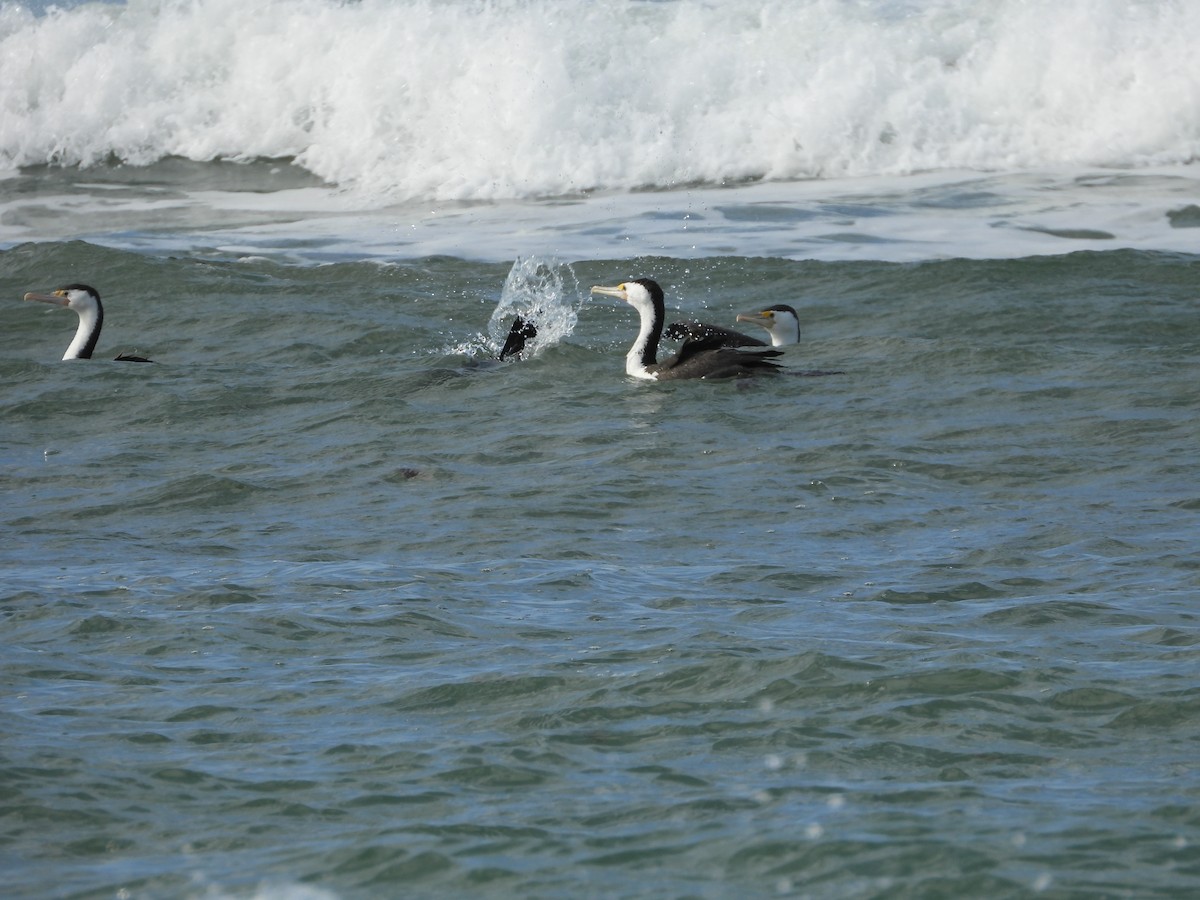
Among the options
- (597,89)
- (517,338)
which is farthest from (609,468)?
(597,89)

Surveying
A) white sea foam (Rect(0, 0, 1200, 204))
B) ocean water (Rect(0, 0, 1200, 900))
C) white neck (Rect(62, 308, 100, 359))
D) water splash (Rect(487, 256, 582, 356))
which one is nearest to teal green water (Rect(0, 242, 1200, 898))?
ocean water (Rect(0, 0, 1200, 900))

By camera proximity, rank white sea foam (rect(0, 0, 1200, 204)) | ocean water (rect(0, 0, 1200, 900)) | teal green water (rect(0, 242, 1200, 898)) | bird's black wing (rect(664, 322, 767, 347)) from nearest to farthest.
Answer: teal green water (rect(0, 242, 1200, 898))
ocean water (rect(0, 0, 1200, 900))
bird's black wing (rect(664, 322, 767, 347))
white sea foam (rect(0, 0, 1200, 204))

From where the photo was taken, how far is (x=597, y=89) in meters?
20.7

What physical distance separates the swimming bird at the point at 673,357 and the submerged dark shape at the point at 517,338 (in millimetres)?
607

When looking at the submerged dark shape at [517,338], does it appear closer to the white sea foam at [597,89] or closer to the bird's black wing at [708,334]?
the bird's black wing at [708,334]

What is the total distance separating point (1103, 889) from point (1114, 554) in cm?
350

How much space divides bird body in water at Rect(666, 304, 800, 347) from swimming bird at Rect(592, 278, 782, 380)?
68 mm

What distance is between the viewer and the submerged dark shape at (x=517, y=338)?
40.3 ft

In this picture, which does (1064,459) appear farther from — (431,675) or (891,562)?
(431,675)

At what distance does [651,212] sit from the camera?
1783cm

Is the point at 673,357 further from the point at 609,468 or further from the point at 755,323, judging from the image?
the point at 609,468

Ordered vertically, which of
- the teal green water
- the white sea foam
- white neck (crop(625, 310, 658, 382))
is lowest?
the teal green water

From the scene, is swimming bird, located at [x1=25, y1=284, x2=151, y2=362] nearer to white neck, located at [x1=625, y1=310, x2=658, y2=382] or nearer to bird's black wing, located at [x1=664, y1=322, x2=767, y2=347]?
A: white neck, located at [x1=625, y1=310, x2=658, y2=382]

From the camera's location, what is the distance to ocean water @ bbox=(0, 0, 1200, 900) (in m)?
4.50
